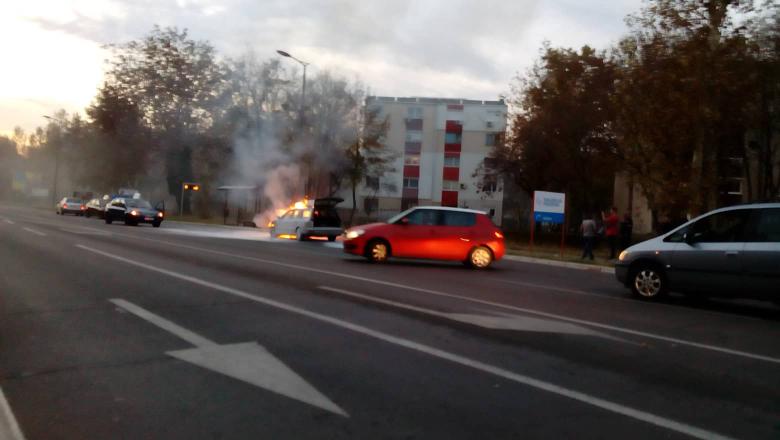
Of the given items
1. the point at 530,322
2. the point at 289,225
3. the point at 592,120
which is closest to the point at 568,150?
the point at 592,120

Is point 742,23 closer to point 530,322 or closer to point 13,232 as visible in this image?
point 530,322

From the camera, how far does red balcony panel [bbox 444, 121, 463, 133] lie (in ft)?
194

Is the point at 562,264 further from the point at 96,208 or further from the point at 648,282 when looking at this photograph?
the point at 96,208

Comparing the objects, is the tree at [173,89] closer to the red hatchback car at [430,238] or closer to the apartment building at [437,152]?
the apartment building at [437,152]

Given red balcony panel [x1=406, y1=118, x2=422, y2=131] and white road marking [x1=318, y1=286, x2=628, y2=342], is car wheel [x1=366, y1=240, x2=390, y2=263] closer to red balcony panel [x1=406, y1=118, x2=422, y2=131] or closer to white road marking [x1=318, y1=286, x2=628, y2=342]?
white road marking [x1=318, y1=286, x2=628, y2=342]

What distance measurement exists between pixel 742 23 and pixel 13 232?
76.4 feet

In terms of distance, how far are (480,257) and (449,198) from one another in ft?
144

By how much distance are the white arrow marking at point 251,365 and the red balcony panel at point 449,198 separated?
53.4 m

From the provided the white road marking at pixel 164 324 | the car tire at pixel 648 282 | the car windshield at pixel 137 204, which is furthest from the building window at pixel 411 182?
the white road marking at pixel 164 324

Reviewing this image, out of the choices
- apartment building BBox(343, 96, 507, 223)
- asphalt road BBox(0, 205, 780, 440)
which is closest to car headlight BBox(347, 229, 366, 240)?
asphalt road BBox(0, 205, 780, 440)

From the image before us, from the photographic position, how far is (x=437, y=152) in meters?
60.2

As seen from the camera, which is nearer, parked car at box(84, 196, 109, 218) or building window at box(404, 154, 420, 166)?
parked car at box(84, 196, 109, 218)

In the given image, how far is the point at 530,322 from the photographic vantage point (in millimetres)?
7801

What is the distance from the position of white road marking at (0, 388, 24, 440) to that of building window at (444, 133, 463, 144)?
2229 inches
